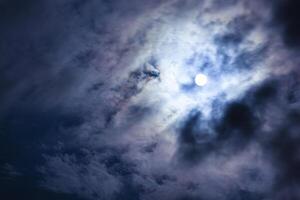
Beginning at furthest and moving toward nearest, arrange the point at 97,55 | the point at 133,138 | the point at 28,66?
1. the point at 133,138
2. the point at 28,66
3. the point at 97,55

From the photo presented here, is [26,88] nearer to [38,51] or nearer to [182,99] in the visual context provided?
[38,51]

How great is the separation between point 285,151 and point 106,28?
9.42m

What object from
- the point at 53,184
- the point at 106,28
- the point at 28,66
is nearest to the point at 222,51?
the point at 106,28

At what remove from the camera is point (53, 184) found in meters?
18.5

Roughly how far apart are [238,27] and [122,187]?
1283 centimetres

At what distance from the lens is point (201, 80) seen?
A: 977 cm

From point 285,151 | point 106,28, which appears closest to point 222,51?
point 106,28

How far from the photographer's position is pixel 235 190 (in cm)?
1534

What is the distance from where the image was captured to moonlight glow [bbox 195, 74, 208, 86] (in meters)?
9.62

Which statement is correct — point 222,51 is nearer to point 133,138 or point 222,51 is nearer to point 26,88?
point 133,138

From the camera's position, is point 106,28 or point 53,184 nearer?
point 106,28

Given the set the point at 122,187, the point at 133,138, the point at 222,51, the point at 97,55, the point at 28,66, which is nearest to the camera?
the point at 222,51

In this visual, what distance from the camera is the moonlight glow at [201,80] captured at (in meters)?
9.62

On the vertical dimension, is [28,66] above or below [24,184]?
above
